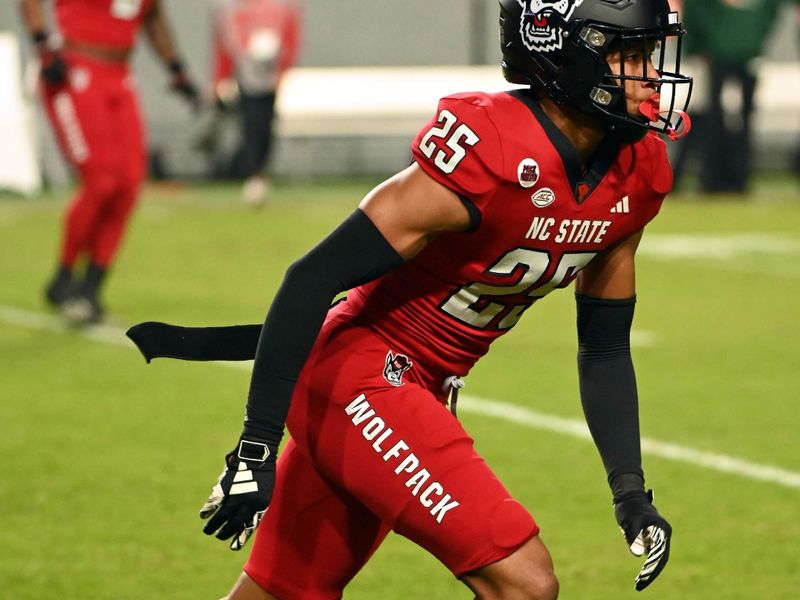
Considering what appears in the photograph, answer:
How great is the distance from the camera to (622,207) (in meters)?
3.46

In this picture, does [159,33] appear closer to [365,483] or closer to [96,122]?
[96,122]

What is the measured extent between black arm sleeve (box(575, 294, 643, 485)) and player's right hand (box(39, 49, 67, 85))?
570 centimetres

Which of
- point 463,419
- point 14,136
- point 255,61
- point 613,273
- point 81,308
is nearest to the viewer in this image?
point 613,273

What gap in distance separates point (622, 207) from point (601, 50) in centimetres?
33

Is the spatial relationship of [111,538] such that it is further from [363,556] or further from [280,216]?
[280,216]

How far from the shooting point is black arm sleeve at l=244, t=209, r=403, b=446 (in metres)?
3.16

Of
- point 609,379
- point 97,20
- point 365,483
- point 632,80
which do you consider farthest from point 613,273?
point 97,20

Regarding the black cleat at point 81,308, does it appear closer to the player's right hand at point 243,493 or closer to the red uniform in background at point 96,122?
the red uniform in background at point 96,122

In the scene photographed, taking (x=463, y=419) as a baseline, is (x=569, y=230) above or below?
above

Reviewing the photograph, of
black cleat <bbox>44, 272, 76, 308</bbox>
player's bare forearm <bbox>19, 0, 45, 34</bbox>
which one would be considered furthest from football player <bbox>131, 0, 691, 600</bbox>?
player's bare forearm <bbox>19, 0, 45, 34</bbox>

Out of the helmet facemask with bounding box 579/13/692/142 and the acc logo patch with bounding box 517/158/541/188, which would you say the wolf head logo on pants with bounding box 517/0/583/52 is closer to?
the helmet facemask with bounding box 579/13/692/142

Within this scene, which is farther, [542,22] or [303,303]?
[542,22]

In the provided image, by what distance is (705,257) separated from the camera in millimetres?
12789

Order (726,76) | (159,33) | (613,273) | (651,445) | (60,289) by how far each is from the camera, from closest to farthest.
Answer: (613,273), (651,445), (60,289), (159,33), (726,76)
